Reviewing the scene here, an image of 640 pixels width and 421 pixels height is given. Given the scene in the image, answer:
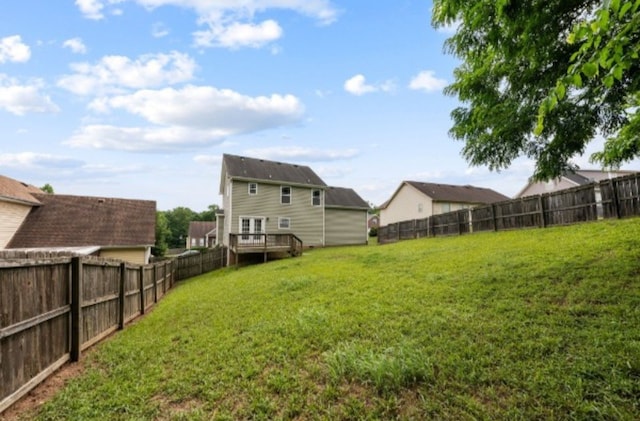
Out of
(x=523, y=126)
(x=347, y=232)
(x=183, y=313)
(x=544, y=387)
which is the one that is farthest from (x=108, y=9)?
(x=347, y=232)

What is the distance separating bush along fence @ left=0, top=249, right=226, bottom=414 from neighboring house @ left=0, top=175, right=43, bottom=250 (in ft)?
47.3

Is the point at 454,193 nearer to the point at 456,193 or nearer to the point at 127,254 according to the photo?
the point at 456,193

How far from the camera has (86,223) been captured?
1698 centimetres

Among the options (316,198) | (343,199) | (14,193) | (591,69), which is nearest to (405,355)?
(591,69)

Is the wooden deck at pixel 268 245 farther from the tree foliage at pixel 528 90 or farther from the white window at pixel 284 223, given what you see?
the tree foliage at pixel 528 90

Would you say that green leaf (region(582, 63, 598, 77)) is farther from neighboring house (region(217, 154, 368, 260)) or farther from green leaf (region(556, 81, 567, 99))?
neighboring house (region(217, 154, 368, 260))

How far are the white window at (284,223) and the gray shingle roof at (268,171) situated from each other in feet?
8.93

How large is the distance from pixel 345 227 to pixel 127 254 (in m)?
15.5

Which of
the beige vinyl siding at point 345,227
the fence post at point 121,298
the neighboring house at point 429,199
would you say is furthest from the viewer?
the neighboring house at point 429,199

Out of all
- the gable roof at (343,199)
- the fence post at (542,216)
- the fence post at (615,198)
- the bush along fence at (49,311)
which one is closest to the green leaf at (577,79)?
the bush along fence at (49,311)

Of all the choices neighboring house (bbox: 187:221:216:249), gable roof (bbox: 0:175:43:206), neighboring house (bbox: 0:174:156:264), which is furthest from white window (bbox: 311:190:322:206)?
neighboring house (bbox: 187:221:216:249)

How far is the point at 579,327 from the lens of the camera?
353cm

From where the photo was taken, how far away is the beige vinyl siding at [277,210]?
66.2 feet

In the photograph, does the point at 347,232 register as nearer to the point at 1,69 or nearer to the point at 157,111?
the point at 157,111
